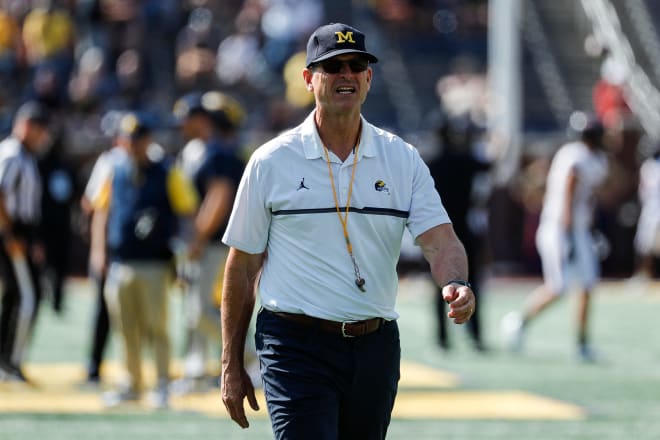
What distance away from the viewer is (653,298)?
72.2ft

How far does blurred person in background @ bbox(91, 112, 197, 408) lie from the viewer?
1090 cm

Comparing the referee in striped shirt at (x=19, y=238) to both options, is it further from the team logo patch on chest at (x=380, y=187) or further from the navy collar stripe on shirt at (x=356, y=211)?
the team logo patch on chest at (x=380, y=187)

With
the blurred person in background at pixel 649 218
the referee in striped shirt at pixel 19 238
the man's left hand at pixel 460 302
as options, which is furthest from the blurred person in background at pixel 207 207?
the blurred person in background at pixel 649 218

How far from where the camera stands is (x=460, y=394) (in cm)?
1170

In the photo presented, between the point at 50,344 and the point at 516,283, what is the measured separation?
10751mm

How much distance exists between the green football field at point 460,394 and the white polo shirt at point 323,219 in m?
4.08

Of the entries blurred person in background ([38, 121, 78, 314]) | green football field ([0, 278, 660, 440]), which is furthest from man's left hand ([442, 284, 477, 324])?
blurred person in background ([38, 121, 78, 314])

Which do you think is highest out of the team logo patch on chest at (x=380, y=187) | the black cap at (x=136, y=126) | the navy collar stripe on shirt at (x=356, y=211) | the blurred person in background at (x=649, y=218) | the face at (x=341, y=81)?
the face at (x=341, y=81)

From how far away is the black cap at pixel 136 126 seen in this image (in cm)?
1081

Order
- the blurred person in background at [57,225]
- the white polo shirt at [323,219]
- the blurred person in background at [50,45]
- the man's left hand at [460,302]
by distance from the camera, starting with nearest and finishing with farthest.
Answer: the man's left hand at [460,302], the white polo shirt at [323,219], the blurred person in background at [57,225], the blurred person in background at [50,45]

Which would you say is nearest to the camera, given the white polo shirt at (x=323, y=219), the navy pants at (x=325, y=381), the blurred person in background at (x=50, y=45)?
the navy pants at (x=325, y=381)

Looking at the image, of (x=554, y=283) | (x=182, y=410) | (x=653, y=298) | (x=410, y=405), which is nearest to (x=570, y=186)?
(x=554, y=283)

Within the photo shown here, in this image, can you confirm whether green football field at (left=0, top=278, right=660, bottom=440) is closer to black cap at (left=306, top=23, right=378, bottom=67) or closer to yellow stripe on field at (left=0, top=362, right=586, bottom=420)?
yellow stripe on field at (left=0, top=362, right=586, bottom=420)

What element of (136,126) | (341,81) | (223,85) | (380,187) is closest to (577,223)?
(136,126)
